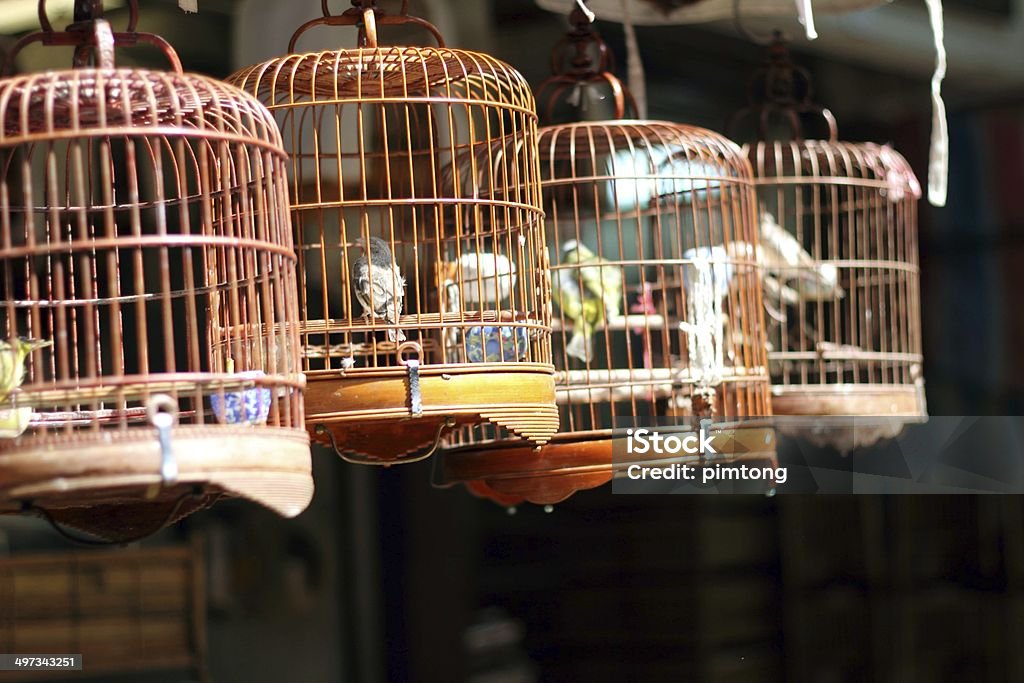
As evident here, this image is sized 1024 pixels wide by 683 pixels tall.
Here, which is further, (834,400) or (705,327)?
(834,400)

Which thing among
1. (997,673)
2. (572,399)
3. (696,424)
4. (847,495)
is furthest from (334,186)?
(997,673)

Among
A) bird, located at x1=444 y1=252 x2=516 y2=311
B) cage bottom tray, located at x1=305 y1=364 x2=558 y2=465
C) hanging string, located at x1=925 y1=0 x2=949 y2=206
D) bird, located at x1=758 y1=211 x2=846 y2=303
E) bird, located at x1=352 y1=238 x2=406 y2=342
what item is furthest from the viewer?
bird, located at x1=758 y1=211 x2=846 y2=303

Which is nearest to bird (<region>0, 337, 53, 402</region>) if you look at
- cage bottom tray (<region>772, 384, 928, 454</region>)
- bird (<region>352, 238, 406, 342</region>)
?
bird (<region>352, 238, 406, 342</region>)

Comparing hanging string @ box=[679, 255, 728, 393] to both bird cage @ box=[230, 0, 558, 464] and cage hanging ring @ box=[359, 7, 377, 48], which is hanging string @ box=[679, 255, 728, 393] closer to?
bird cage @ box=[230, 0, 558, 464]

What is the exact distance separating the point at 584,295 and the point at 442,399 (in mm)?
1039

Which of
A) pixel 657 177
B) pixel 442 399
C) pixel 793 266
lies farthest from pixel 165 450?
pixel 793 266

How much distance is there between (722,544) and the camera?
5.60m

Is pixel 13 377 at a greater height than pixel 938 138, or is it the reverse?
pixel 938 138

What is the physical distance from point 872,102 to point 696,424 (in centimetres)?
242

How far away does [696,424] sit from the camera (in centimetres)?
365

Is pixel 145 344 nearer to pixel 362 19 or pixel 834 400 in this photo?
pixel 362 19

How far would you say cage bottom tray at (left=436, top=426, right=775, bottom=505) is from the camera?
11.7 feet

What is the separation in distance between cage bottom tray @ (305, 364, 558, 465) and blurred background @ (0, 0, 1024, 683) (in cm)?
205

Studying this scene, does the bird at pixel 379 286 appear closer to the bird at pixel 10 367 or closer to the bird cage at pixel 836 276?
the bird at pixel 10 367
